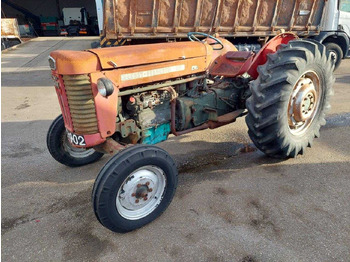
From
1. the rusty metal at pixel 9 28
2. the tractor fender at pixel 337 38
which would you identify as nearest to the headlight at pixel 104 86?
the tractor fender at pixel 337 38

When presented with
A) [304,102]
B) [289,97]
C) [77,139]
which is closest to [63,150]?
[77,139]

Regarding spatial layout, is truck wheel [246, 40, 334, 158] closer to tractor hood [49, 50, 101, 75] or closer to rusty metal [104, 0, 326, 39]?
tractor hood [49, 50, 101, 75]

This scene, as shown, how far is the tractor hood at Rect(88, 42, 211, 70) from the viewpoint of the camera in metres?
2.52

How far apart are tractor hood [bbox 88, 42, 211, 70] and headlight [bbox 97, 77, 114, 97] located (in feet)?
0.52

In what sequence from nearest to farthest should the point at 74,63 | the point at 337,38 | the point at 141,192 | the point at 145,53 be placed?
the point at 74,63
the point at 141,192
the point at 145,53
the point at 337,38

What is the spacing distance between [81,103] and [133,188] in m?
0.88

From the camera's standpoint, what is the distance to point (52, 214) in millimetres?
2709

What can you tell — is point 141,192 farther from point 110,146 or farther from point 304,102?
point 304,102

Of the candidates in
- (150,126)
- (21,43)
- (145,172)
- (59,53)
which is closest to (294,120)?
(150,126)

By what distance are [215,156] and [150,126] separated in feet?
4.03

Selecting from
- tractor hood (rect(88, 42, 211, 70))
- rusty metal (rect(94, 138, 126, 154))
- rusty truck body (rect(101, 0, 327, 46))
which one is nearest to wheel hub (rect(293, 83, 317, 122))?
tractor hood (rect(88, 42, 211, 70))

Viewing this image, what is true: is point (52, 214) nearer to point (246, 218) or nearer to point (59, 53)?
point (59, 53)

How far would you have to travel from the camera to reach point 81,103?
243cm

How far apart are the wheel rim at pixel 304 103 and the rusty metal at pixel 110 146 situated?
2079mm
